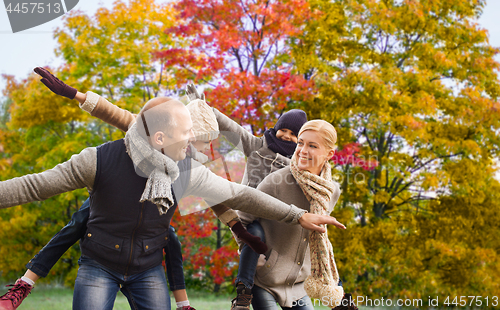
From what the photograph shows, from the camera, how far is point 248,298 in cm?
277

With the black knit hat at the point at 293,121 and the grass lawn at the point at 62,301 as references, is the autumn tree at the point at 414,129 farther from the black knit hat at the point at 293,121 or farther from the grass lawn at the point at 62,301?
the black knit hat at the point at 293,121

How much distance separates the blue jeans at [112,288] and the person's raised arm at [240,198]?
60 cm

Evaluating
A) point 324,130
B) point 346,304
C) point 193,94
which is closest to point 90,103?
point 193,94

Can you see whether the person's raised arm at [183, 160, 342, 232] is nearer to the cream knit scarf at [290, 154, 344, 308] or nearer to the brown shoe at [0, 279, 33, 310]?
the cream knit scarf at [290, 154, 344, 308]

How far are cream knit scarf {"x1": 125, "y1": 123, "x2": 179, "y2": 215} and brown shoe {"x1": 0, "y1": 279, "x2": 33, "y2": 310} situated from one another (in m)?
1.14

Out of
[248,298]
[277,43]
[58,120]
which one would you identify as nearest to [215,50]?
[277,43]

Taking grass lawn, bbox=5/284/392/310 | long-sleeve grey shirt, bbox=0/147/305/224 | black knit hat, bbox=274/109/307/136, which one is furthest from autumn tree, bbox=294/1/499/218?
long-sleeve grey shirt, bbox=0/147/305/224

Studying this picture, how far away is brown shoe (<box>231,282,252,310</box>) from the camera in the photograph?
8.91ft

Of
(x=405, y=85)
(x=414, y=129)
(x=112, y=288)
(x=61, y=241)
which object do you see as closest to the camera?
(x=112, y=288)

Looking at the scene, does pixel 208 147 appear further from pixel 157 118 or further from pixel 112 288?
pixel 112 288

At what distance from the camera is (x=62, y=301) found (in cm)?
884

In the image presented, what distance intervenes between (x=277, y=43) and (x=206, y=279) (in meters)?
7.30

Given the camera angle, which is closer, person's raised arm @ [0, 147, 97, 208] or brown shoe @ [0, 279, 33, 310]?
person's raised arm @ [0, 147, 97, 208]

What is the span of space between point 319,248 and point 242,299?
706 millimetres
